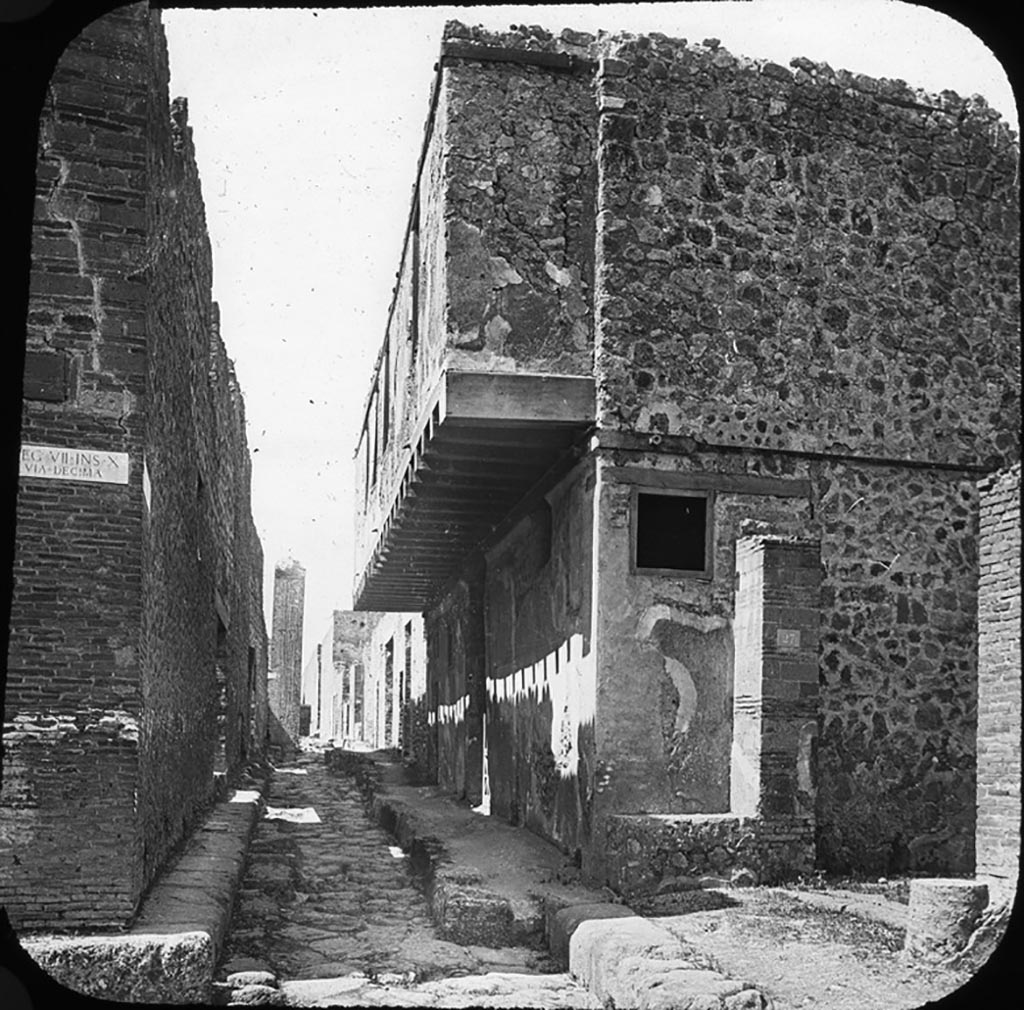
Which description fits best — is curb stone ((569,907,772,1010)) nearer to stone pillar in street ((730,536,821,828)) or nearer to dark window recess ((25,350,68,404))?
stone pillar in street ((730,536,821,828))

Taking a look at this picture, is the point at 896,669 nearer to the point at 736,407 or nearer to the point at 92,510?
the point at 736,407

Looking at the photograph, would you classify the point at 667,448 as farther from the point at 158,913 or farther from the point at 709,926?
the point at 158,913

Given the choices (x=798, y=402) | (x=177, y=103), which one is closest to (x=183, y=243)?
(x=177, y=103)

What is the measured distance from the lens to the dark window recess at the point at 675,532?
10203 mm

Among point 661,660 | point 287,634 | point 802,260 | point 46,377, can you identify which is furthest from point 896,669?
point 287,634

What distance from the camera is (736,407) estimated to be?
1037 centimetres

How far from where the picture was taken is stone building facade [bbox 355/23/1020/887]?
986 cm

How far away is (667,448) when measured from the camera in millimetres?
10133

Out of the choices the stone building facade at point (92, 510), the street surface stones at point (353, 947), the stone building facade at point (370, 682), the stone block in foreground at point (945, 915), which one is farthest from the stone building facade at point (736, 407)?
the stone building facade at point (370, 682)

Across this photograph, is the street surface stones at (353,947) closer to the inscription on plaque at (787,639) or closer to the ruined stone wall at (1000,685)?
the ruined stone wall at (1000,685)

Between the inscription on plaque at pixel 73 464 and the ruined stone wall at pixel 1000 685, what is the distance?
16.3ft

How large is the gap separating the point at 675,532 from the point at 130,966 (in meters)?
5.19

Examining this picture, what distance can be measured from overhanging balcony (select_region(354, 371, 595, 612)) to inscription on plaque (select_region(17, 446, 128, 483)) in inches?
115

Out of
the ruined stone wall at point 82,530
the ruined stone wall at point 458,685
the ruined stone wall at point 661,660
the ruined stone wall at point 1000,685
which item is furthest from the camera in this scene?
the ruined stone wall at point 458,685
